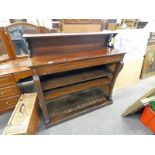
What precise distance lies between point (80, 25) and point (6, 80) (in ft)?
4.98

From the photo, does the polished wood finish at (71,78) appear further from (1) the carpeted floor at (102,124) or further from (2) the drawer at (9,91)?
(1) the carpeted floor at (102,124)

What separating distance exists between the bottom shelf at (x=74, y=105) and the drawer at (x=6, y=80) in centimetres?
73

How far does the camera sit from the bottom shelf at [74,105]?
1.74m

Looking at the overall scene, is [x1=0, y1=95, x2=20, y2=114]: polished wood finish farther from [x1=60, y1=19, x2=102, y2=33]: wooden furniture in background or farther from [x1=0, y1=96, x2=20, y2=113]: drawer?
[x1=60, y1=19, x2=102, y2=33]: wooden furniture in background

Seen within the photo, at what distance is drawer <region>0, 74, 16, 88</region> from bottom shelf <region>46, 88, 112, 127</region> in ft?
2.39

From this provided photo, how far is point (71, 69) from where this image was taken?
131 cm

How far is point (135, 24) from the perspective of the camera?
5.57 m

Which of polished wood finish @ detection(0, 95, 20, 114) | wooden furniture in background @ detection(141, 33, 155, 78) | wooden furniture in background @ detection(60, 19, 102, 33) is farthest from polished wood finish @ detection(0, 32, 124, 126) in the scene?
wooden furniture in background @ detection(141, 33, 155, 78)

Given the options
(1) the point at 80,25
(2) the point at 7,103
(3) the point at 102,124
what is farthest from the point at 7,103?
(1) the point at 80,25

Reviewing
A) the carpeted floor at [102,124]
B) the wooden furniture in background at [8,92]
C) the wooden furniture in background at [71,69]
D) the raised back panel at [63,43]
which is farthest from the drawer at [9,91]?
the raised back panel at [63,43]

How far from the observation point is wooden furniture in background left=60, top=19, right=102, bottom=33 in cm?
185

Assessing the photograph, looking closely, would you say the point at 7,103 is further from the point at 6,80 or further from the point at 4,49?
the point at 4,49
